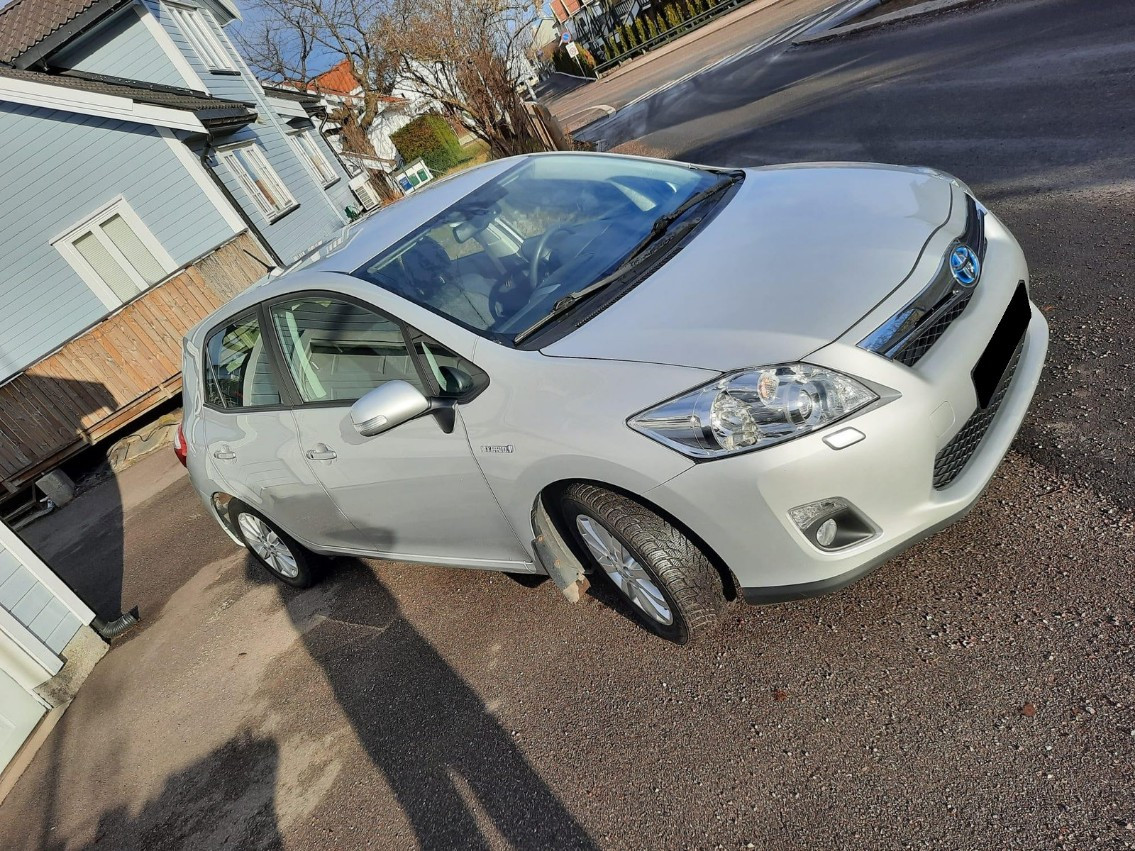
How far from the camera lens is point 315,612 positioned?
462 centimetres

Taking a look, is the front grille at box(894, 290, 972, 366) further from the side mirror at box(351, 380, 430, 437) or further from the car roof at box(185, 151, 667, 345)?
the car roof at box(185, 151, 667, 345)

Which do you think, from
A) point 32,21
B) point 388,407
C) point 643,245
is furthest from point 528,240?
point 32,21

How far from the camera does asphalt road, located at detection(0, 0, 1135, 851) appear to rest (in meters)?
2.23

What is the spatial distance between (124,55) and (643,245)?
15.9 m

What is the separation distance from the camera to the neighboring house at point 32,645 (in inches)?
184

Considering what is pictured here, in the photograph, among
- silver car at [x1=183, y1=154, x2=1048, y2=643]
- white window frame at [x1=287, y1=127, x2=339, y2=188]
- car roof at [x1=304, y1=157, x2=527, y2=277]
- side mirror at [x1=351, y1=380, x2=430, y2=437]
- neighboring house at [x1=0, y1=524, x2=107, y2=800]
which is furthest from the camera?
white window frame at [x1=287, y1=127, x2=339, y2=188]

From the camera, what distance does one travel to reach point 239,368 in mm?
4125

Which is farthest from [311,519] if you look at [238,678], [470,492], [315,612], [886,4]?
[886,4]

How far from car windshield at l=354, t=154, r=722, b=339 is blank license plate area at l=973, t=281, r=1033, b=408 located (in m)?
1.44

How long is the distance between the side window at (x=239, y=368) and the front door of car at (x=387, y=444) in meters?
0.21

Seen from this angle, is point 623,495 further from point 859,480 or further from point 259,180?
point 259,180

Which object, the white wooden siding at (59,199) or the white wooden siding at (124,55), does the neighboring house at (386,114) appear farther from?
the white wooden siding at (59,199)

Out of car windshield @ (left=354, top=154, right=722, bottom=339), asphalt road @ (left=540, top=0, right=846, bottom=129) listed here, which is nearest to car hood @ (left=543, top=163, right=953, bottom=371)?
car windshield @ (left=354, top=154, right=722, bottom=339)

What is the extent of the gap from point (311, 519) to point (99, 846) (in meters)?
1.82
